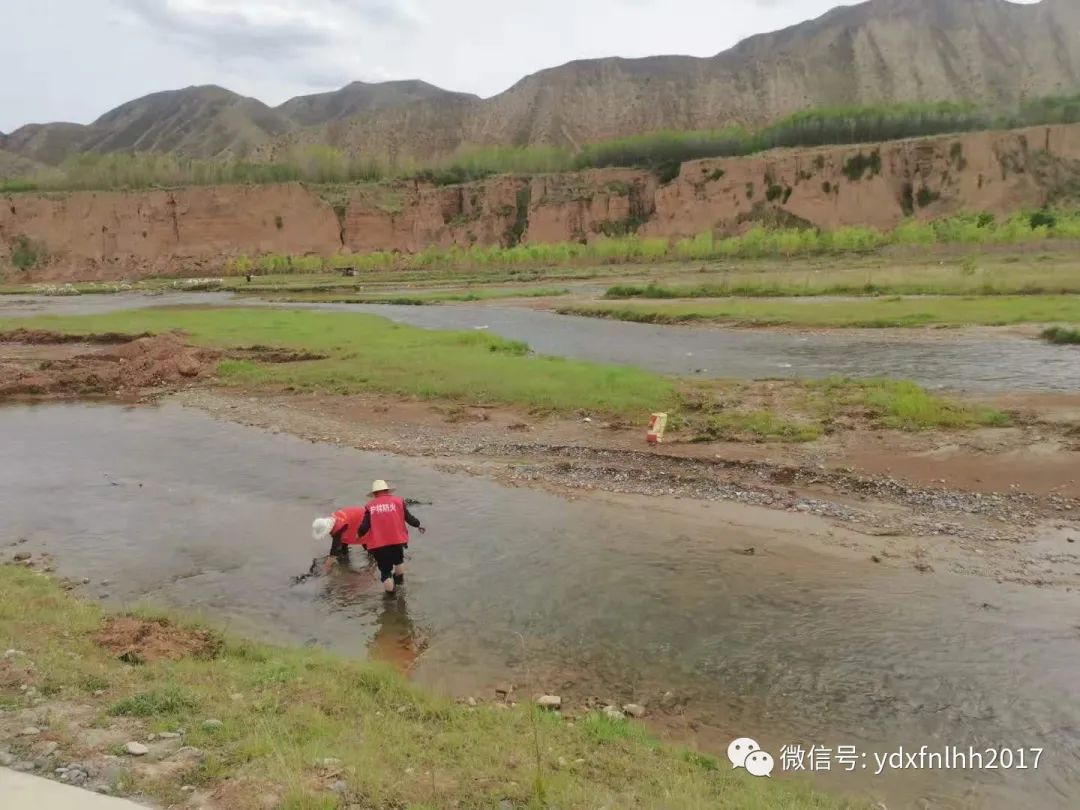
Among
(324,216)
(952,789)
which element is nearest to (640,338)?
(952,789)

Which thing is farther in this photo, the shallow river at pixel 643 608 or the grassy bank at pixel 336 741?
the shallow river at pixel 643 608

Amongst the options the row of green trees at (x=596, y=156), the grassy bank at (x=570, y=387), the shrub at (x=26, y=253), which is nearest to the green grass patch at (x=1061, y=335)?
the grassy bank at (x=570, y=387)

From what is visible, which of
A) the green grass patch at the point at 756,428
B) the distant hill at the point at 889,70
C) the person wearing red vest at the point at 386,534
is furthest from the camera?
the distant hill at the point at 889,70

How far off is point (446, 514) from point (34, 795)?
28.1ft

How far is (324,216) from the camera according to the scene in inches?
4333

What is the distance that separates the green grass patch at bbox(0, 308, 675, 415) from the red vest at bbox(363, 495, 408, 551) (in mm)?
9693

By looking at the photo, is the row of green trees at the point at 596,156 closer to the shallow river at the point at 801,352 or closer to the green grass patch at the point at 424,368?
the shallow river at the point at 801,352

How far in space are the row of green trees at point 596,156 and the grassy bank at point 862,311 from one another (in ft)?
260

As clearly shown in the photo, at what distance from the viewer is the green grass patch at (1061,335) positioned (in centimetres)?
2777

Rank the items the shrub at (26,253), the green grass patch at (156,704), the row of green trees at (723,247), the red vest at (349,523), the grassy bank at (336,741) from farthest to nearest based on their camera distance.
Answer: the shrub at (26,253)
the row of green trees at (723,247)
the red vest at (349,523)
the green grass patch at (156,704)
the grassy bank at (336,741)

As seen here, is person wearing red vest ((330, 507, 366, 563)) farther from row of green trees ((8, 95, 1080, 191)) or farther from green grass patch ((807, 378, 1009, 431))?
row of green trees ((8, 95, 1080, 191))

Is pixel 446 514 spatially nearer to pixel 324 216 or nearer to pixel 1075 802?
pixel 1075 802

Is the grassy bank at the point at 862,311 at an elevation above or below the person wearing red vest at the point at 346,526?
above

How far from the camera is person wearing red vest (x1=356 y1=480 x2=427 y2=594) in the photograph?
1019 centimetres
